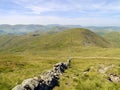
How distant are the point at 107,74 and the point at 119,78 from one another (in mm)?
4503

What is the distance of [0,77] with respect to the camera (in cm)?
5934

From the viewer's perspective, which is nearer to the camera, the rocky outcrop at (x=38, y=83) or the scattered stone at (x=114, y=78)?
the rocky outcrop at (x=38, y=83)

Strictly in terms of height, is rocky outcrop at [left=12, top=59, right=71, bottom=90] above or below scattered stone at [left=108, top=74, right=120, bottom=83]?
above

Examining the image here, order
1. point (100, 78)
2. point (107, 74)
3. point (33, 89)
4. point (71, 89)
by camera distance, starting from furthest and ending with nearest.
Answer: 1. point (107, 74)
2. point (100, 78)
3. point (71, 89)
4. point (33, 89)

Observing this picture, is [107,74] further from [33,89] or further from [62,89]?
[33,89]

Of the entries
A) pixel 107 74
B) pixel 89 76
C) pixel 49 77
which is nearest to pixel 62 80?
pixel 49 77

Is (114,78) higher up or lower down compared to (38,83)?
lower down

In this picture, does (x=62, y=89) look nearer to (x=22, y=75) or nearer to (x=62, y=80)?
(x=62, y=80)

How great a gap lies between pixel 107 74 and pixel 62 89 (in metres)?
21.9

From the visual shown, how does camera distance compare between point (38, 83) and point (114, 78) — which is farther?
point (114, 78)

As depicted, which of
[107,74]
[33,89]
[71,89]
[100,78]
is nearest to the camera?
[33,89]

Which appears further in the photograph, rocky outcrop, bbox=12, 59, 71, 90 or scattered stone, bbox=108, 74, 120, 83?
scattered stone, bbox=108, 74, 120, 83

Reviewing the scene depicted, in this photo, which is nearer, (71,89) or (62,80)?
(71,89)

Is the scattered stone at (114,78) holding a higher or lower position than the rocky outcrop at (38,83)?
lower
